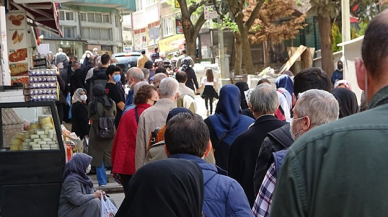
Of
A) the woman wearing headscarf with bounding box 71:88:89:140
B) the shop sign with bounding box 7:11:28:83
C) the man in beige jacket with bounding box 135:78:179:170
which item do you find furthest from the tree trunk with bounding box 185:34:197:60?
the man in beige jacket with bounding box 135:78:179:170

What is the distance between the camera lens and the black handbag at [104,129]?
41.3ft

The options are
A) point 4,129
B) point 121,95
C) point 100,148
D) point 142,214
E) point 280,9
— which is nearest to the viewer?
point 142,214

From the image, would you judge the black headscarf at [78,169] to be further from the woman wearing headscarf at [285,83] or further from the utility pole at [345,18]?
the utility pole at [345,18]

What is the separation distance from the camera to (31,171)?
8406 mm

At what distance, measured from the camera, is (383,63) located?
2.13 metres

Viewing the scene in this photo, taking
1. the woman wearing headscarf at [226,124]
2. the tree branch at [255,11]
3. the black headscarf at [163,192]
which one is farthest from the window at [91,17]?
the black headscarf at [163,192]

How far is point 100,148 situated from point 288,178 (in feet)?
35.4

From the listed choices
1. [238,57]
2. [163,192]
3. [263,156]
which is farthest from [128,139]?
[238,57]

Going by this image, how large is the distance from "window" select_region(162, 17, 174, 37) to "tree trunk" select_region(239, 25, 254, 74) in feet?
121

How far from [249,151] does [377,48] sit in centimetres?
420

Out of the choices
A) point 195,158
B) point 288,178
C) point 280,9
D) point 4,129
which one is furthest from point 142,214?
point 280,9

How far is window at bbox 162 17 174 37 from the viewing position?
7303cm

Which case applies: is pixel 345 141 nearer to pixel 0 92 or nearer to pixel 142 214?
pixel 142 214

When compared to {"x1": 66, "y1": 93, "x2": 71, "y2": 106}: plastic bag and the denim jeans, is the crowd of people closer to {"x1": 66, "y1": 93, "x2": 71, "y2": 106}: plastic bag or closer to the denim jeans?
the denim jeans
